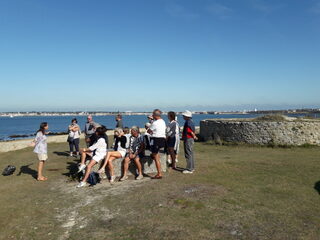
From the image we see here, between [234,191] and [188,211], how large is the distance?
1.73 metres

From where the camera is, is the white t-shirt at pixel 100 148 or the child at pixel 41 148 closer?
the white t-shirt at pixel 100 148

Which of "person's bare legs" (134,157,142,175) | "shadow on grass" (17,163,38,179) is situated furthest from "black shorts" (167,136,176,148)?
"shadow on grass" (17,163,38,179)

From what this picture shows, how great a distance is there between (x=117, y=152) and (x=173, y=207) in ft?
9.47

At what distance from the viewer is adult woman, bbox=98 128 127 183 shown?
24.3 ft

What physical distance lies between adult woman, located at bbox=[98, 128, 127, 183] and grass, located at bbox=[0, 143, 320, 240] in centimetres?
41

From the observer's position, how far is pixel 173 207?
526cm

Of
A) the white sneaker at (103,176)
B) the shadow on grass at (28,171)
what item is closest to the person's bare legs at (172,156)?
the white sneaker at (103,176)

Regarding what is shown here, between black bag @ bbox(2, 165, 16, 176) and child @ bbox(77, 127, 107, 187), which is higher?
child @ bbox(77, 127, 107, 187)

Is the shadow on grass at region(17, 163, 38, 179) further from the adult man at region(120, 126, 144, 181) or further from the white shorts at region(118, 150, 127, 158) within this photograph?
the adult man at region(120, 126, 144, 181)

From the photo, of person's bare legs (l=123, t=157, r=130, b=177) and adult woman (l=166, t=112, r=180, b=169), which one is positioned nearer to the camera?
person's bare legs (l=123, t=157, r=130, b=177)

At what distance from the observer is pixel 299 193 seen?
6.17m

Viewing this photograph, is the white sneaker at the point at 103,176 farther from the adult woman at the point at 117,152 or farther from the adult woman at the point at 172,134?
the adult woman at the point at 172,134

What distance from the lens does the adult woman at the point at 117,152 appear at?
24.3ft

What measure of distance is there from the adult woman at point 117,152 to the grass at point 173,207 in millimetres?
408
